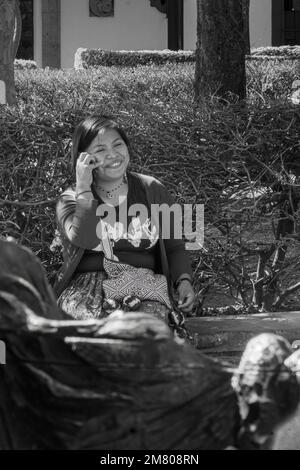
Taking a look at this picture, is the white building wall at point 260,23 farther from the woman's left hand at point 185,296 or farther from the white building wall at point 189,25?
the woman's left hand at point 185,296

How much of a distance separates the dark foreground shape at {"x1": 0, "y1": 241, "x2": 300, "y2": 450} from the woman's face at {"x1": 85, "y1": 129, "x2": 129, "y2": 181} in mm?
2171

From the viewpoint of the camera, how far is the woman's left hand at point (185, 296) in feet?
14.5

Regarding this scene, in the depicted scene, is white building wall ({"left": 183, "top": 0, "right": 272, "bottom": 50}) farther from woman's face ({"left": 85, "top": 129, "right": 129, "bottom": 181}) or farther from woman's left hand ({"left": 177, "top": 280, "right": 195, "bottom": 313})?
woman's left hand ({"left": 177, "top": 280, "right": 195, "bottom": 313})

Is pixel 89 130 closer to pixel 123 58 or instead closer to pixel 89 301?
pixel 89 301

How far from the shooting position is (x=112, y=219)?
4.50 m

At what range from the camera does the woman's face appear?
4445 millimetres

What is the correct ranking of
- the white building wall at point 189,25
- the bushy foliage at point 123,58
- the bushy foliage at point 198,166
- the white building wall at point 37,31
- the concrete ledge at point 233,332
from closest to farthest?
the concrete ledge at point 233,332
the bushy foliage at point 198,166
the bushy foliage at point 123,58
the white building wall at point 189,25
the white building wall at point 37,31

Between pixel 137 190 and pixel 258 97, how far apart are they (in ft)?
4.99

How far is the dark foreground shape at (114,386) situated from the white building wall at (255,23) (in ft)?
58.0

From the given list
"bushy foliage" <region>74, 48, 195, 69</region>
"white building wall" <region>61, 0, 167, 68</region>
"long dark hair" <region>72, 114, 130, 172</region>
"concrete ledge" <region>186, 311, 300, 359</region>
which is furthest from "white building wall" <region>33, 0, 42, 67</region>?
"long dark hair" <region>72, 114, 130, 172</region>

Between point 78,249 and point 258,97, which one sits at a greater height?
point 258,97

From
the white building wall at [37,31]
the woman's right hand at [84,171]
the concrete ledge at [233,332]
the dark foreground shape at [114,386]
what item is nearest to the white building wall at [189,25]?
the white building wall at [37,31]
